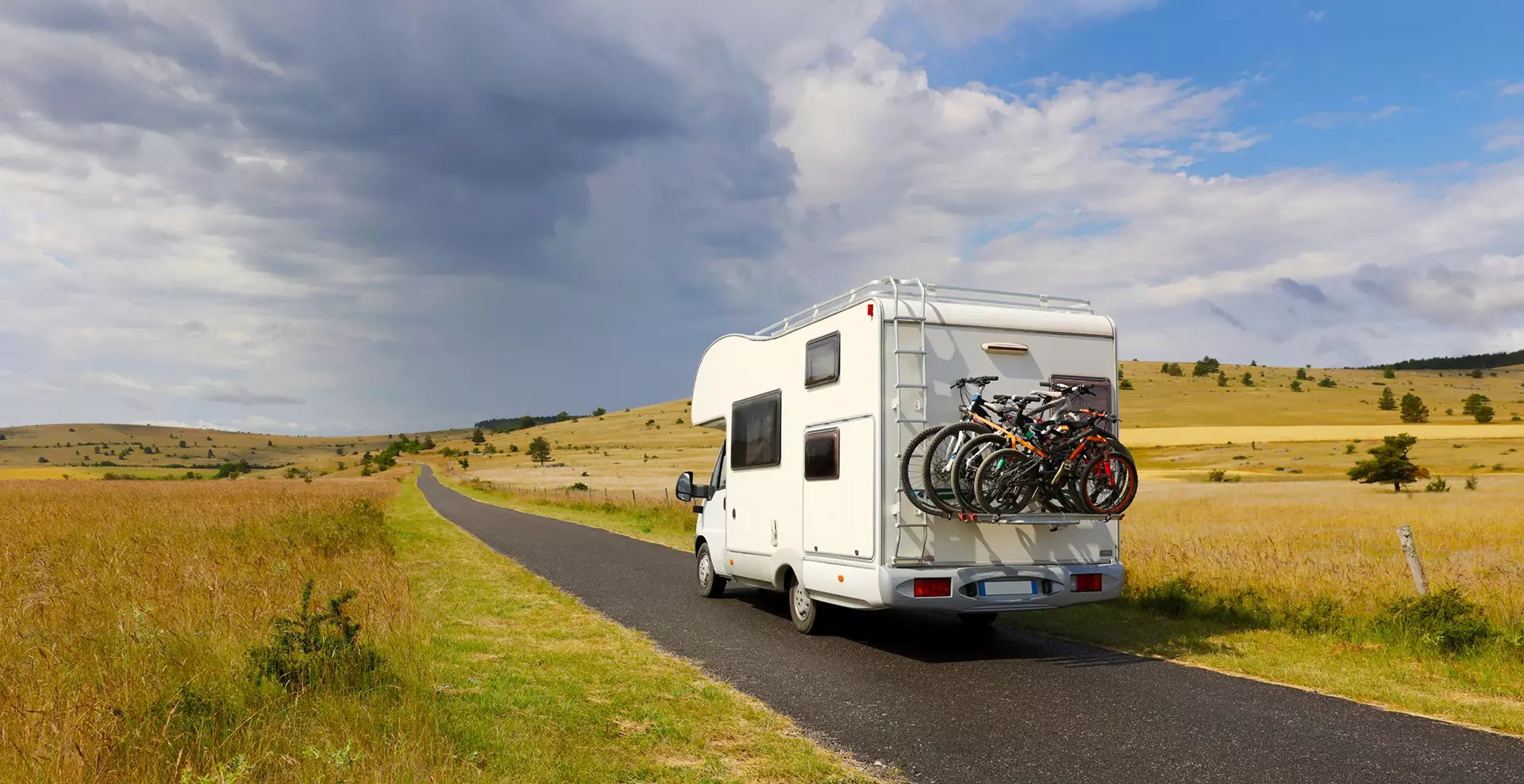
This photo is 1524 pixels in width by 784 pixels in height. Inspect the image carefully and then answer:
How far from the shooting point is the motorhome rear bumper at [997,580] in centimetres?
828

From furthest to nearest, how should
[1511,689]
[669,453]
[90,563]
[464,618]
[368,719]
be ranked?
[669,453]
[464,618]
[90,563]
[1511,689]
[368,719]

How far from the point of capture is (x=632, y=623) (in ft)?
34.1

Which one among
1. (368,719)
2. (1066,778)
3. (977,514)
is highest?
(977,514)

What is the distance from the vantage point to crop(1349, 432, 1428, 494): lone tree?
149 feet

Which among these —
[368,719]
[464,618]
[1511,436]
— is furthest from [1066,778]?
[1511,436]

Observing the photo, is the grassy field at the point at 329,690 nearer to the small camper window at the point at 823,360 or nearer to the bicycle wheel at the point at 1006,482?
the bicycle wheel at the point at 1006,482

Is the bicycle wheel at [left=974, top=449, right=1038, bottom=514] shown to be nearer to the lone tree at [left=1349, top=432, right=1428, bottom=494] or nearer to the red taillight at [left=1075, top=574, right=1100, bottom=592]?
the red taillight at [left=1075, top=574, right=1100, bottom=592]

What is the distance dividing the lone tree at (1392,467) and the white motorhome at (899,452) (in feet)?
145

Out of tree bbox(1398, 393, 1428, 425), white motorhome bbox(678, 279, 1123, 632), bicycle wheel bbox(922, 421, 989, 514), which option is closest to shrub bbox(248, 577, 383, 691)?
white motorhome bbox(678, 279, 1123, 632)

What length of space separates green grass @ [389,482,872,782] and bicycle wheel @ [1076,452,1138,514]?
3.66 m

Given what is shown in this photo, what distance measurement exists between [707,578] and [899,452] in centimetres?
501

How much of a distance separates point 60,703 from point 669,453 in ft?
288

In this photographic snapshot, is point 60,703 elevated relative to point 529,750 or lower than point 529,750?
elevated

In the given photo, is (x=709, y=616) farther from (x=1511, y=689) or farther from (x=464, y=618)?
(x=1511, y=689)
